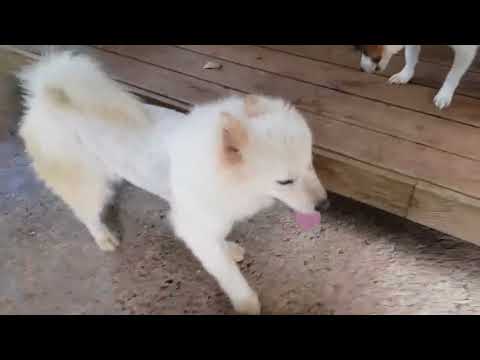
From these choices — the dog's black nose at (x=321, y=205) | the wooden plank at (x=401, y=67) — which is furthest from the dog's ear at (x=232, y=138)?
the wooden plank at (x=401, y=67)

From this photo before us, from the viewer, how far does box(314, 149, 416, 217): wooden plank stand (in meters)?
1.27

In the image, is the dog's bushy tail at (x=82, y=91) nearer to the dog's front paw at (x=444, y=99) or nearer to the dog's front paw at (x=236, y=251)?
the dog's front paw at (x=236, y=251)

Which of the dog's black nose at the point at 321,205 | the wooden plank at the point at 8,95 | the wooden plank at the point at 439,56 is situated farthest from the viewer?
the wooden plank at the point at 8,95

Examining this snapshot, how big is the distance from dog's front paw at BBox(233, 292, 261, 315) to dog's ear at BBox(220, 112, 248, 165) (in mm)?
479

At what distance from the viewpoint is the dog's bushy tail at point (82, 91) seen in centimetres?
117

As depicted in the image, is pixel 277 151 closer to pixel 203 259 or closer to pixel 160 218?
pixel 203 259

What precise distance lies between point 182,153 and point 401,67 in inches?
42.8

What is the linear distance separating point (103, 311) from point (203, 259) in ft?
1.26

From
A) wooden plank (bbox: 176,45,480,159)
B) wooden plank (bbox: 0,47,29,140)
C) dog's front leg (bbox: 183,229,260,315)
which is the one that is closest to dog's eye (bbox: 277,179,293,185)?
dog's front leg (bbox: 183,229,260,315)

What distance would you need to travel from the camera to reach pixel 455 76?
1452 mm

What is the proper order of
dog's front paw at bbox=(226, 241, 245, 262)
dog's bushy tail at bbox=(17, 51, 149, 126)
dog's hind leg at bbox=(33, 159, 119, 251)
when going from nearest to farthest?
dog's bushy tail at bbox=(17, 51, 149, 126) → dog's hind leg at bbox=(33, 159, 119, 251) → dog's front paw at bbox=(226, 241, 245, 262)

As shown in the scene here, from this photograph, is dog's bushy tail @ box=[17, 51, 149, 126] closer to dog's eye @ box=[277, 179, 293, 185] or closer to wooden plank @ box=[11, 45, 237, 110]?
wooden plank @ box=[11, 45, 237, 110]

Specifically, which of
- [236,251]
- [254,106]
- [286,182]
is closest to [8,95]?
[236,251]

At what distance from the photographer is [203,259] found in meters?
1.23
